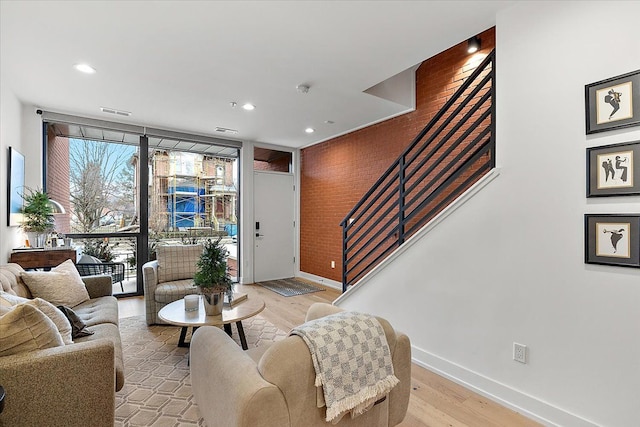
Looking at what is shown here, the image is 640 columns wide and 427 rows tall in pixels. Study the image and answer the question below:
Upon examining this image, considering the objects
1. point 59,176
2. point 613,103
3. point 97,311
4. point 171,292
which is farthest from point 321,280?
point 613,103

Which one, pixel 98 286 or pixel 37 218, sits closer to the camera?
pixel 98 286

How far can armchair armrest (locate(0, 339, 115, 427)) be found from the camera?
1309 millimetres

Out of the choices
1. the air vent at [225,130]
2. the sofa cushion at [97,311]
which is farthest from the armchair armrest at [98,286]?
the air vent at [225,130]

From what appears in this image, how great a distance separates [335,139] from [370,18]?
3193 mm

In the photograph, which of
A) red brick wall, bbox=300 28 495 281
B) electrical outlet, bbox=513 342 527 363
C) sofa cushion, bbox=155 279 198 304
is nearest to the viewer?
electrical outlet, bbox=513 342 527 363

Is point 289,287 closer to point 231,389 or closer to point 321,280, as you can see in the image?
point 321,280

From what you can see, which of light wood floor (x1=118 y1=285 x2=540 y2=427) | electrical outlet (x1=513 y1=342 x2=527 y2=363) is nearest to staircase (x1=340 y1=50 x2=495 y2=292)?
electrical outlet (x1=513 y1=342 x2=527 y2=363)

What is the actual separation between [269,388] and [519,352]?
1.76 metres

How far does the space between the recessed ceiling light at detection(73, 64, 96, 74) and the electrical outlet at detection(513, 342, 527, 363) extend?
4143 mm

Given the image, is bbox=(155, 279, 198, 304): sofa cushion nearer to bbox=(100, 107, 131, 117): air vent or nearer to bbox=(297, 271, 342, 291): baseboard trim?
bbox=(100, 107, 131, 117): air vent

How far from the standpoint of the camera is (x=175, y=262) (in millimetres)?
3809

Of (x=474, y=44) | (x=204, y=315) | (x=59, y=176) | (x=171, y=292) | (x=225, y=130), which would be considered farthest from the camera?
(x=225, y=130)

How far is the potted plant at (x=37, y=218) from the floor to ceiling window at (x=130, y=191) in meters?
0.71

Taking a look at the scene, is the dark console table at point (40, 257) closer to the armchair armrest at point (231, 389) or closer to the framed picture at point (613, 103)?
the armchair armrest at point (231, 389)
